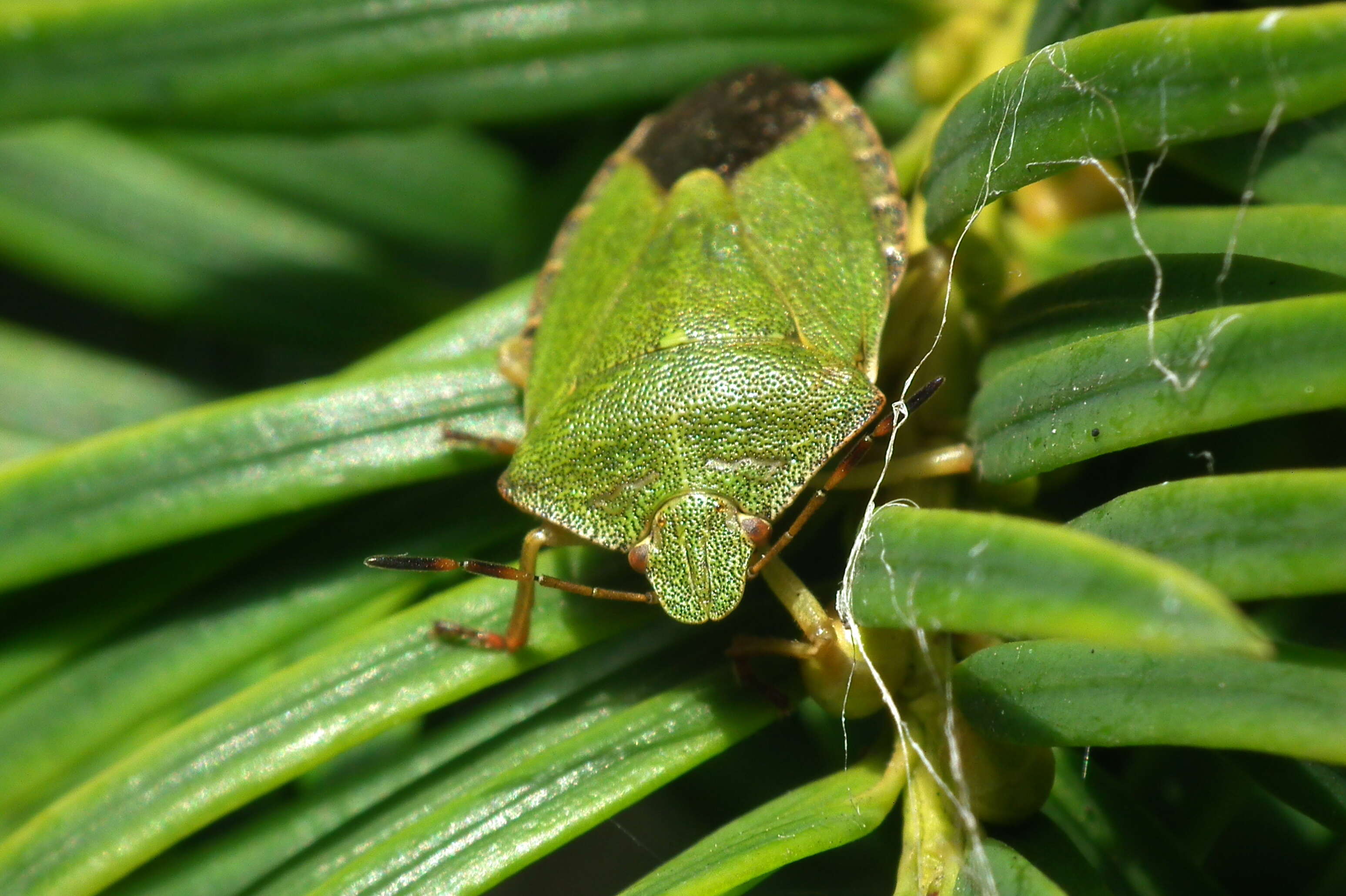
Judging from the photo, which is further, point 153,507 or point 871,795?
point 153,507

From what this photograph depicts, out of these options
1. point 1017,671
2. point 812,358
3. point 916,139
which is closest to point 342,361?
point 812,358

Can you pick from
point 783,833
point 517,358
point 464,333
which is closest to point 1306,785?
point 783,833

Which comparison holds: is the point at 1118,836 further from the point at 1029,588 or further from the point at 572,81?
the point at 572,81

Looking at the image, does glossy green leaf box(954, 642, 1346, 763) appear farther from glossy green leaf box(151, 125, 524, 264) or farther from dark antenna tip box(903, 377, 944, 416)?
glossy green leaf box(151, 125, 524, 264)

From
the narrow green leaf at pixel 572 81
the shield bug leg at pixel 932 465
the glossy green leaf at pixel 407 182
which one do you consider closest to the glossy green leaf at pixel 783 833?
the shield bug leg at pixel 932 465

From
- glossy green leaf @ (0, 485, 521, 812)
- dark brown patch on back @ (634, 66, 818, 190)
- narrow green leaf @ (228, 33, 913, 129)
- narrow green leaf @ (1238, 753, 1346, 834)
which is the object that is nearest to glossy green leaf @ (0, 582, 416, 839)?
glossy green leaf @ (0, 485, 521, 812)

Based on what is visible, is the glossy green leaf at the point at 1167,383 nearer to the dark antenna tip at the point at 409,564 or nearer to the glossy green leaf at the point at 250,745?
the glossy green leaf at the point at 250,745

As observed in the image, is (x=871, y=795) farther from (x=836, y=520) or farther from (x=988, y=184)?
(x=988, y=184)
